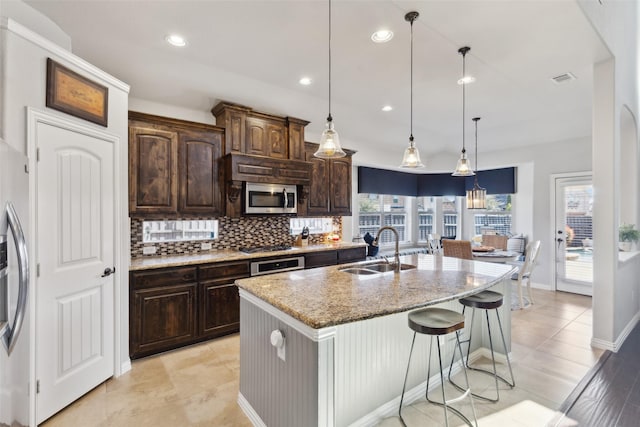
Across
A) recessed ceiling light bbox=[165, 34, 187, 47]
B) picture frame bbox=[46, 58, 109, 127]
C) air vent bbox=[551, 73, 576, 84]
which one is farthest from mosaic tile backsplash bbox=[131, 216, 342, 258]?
air vent bbox=[551, 73, 576, 84]

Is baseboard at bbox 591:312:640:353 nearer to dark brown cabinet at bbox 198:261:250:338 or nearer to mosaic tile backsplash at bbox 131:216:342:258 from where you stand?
mosaic tile backsplash at bbox 131:216:342:258

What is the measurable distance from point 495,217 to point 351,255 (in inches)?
145

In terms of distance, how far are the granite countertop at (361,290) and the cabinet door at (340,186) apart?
2.21 meters

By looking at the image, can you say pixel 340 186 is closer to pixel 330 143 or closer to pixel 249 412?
pixel 330 143

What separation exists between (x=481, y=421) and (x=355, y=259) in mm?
2690

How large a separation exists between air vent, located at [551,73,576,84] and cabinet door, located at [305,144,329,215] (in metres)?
2.87

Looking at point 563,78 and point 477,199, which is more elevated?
point 563,78

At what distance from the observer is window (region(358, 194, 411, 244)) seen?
590cm

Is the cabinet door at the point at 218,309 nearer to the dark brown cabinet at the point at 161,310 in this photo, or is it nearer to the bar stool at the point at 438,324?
the dark brown cabinet at the point at 161,310

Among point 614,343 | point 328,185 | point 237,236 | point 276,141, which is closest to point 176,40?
A: point 276,141

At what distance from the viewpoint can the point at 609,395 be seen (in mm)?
2275

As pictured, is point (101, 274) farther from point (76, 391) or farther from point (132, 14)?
point (132, 14)

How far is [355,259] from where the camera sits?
4547 millimetres

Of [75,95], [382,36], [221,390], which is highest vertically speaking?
[382,36]
